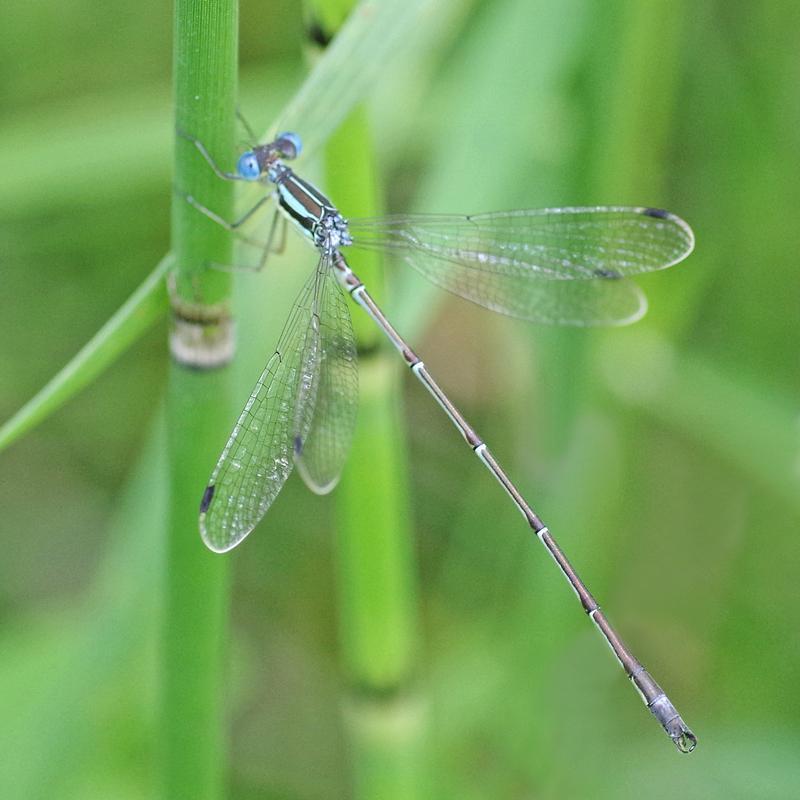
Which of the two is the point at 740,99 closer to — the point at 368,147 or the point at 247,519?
the point at 368,147

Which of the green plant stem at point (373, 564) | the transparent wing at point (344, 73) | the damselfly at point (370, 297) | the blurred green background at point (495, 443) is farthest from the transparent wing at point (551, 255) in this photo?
the transparent wing at point (344, 73)

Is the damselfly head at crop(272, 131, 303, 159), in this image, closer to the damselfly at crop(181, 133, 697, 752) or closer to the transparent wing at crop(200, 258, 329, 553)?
the damselfly at crop(181, 133, 697, 752)

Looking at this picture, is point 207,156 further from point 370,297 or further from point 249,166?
point 370,297

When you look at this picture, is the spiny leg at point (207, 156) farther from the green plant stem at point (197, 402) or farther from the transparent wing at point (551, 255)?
the transparent wing at point (551, 255)

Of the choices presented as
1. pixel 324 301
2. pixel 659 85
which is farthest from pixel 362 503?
pixel 659 85

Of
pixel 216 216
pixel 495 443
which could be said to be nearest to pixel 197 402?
pixel 216 216

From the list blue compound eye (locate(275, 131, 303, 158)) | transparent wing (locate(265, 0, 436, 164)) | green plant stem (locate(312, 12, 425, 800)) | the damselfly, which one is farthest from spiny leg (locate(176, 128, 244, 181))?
blue compound eye (locate(275, 131, 303, 158))
